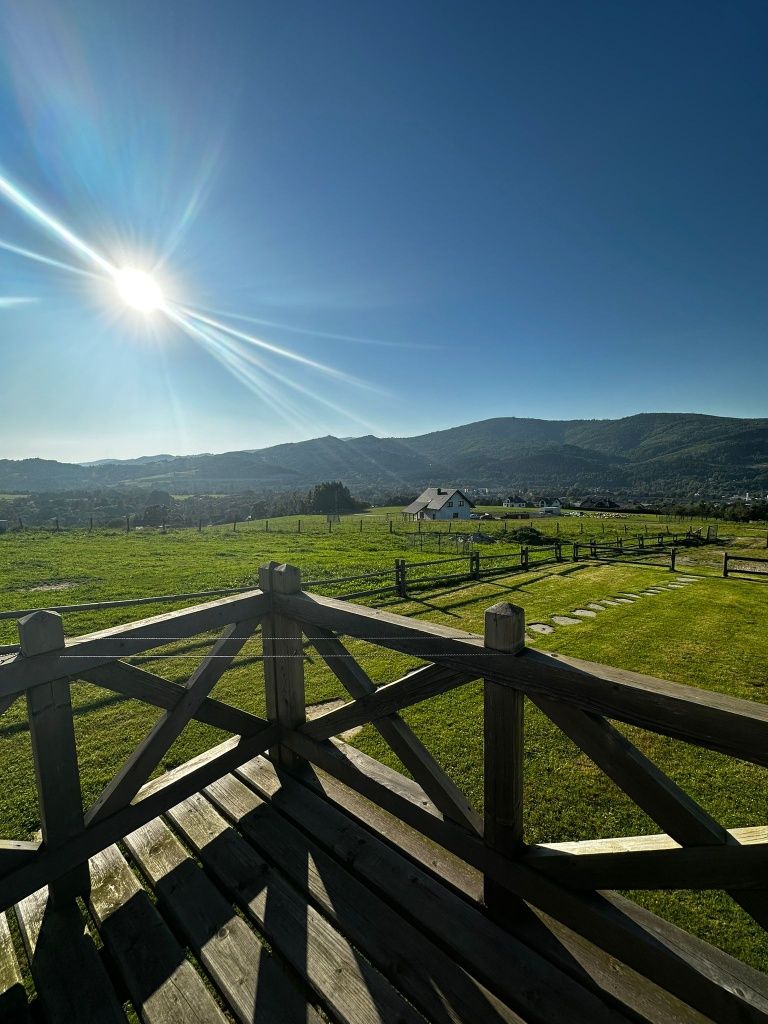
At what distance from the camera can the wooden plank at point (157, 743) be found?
259 centimetres

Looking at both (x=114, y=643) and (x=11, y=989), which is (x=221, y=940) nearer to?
(x=11, y=989)

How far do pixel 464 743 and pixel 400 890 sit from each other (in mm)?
2969

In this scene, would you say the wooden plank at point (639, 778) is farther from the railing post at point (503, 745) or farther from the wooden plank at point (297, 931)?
the wooden plank at point (297, 931)

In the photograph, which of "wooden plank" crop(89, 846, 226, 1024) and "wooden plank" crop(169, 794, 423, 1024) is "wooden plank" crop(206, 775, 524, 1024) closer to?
"wooden plank" crop(169, 794, 423, 1024)

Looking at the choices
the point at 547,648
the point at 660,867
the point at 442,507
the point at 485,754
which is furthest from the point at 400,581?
the point at 442,507

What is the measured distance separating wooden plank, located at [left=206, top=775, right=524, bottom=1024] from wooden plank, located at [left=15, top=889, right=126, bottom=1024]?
96 cm

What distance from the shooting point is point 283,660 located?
3426 mm

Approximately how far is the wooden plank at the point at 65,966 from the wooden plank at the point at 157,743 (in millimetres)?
507

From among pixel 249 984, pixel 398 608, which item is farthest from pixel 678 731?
pixel 398 608

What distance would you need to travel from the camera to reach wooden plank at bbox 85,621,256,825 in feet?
8.50

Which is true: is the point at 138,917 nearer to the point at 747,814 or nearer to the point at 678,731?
the point at 678,731

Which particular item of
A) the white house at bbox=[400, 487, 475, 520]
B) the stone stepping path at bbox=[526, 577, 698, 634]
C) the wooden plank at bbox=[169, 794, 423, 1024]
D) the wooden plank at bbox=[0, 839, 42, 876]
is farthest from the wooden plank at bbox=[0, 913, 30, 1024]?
the white house at bbox=[400, 487, 475, 520]

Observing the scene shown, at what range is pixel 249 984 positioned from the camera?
210cm

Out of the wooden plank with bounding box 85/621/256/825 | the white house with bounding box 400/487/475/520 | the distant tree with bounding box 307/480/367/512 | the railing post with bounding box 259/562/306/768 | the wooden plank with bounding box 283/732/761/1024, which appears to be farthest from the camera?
the distant tree with bounding box 307/480/367/512
